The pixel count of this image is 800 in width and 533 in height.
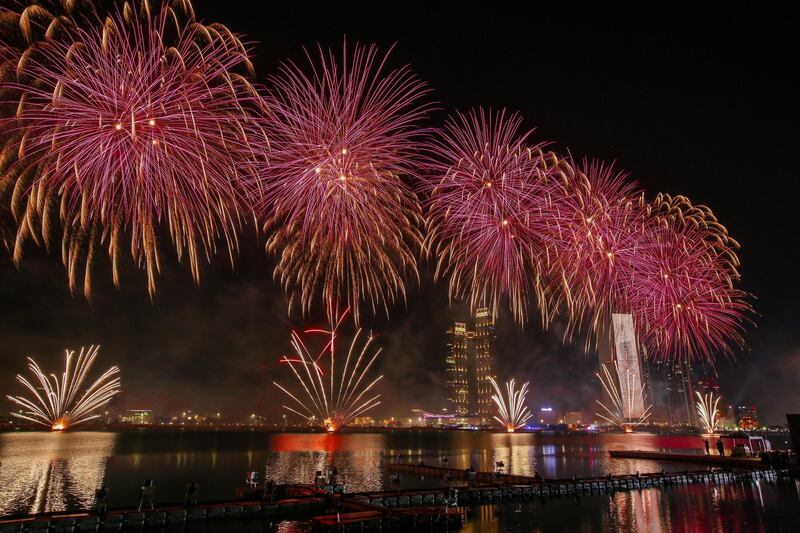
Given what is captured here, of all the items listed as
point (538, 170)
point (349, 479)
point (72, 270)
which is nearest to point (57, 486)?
point (349, 479)

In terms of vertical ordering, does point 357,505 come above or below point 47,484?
above

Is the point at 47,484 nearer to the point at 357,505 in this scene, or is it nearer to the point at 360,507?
the point at 357,505

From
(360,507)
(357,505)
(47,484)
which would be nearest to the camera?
(360,507)

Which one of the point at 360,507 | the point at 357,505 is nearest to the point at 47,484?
the point at 357,505

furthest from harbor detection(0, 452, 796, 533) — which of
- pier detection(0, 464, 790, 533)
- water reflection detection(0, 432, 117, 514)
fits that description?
water reflection detection(0, 432, 117, 514)

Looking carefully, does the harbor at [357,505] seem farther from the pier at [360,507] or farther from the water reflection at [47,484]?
the water reflection at [47,484]

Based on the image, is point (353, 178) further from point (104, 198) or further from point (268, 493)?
point (268, 493)

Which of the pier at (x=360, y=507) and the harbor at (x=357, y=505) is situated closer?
the pier at (x=360, y=507)

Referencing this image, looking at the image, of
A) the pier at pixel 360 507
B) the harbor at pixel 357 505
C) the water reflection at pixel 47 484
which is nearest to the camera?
the pier at pixel 360 507

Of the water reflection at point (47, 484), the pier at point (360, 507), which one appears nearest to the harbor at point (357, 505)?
the pier at point (360, 507)

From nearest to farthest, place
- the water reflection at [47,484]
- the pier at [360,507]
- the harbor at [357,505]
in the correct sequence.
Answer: the pier at [360,507] → the harbor at [357,505] → the water reflection at [47,484]

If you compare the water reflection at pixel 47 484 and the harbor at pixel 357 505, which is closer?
the harbor at pixel 357 505
